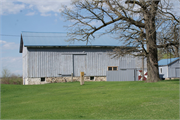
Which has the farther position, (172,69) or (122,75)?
(172,69)

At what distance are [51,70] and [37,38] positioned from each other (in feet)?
15.6

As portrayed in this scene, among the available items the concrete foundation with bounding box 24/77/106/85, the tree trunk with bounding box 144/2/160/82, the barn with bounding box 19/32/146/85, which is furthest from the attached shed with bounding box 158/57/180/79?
the tree trunk with bounding box 144/2/160/82

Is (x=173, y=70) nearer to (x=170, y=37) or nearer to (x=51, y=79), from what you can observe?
(x=51, y=79)

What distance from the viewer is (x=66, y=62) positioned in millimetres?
30562

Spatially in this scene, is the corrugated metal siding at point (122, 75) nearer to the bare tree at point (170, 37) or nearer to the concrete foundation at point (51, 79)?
the concrete foundation at point (51, 79)

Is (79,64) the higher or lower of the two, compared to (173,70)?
higher

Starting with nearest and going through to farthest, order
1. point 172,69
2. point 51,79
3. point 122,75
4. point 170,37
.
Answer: point 170,37, point 51,79, point 122,75, point 172,69

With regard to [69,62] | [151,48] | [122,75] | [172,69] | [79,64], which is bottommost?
[122,75]

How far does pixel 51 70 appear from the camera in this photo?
30094mm

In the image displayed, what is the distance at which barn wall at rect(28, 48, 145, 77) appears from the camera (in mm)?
29734

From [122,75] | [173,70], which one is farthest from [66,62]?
[173,70]

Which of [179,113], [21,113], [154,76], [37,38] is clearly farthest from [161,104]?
[37,38]

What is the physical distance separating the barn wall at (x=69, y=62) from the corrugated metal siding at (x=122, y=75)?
1.05 meters

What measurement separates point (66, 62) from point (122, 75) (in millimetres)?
7696
